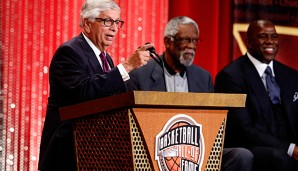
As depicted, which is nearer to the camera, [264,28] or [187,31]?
[187,31]

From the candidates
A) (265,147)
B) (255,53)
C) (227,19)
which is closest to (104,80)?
(265,147)

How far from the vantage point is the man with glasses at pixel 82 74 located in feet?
8.57

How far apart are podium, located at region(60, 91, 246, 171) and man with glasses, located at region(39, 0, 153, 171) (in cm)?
21

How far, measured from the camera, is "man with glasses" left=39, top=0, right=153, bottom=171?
8.57ft

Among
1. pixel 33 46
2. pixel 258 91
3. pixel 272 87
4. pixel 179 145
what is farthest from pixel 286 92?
pixel 179 145

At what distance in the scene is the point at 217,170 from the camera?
2455mm

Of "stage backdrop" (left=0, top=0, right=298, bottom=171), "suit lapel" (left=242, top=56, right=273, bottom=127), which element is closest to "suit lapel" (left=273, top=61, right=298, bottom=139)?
"suit lapel" (left=242, top=56, right=273, bottom=127)

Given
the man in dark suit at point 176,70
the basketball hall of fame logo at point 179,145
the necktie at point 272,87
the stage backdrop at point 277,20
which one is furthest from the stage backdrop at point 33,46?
the basketball hall of fame logo at point 179,145

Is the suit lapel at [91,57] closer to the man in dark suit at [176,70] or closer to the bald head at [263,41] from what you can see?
the man in dark suit at [176,70]

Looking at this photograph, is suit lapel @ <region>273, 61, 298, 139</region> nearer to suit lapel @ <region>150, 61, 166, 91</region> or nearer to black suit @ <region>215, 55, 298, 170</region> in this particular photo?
black suit @ <region>215, 55, 298, 170</region>

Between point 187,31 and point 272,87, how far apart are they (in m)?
0.58

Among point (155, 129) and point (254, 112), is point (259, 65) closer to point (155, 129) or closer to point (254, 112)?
point (254, 112)

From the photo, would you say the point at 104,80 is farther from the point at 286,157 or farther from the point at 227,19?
the point at 227,19

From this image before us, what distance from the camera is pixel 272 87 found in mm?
3740
